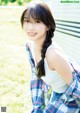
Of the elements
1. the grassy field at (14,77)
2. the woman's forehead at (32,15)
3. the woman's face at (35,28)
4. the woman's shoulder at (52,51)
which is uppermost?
the woman's forehead at (32,15)

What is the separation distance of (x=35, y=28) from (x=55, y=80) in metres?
0.47

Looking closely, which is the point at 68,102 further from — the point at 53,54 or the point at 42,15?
the point at 42,15

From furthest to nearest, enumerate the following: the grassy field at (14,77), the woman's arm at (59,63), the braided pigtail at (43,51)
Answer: the grassy field at (14,77) < the braided pigtail at (43,51) < the woman's arm at (59,63)

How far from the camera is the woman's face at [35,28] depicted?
2703 mm

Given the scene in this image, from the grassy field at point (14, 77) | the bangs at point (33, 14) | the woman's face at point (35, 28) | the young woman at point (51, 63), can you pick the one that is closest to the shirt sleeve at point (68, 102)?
the young woman at point (51, 63)

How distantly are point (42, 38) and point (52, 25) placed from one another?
0.14 meters

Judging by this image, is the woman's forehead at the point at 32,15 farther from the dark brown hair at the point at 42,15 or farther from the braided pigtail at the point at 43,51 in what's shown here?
the braided pigtail at the point at 43,51

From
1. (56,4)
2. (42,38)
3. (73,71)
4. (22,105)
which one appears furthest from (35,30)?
(56,4)

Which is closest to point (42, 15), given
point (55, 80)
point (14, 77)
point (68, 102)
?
point (55, 80)

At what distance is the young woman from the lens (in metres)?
2.64

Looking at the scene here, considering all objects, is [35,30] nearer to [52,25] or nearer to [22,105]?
[52,25]

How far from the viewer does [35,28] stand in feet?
8.93

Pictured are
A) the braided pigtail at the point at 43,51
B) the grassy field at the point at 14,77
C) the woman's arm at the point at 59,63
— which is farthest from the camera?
the grassy field at the point at 14,77

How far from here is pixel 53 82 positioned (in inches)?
111
